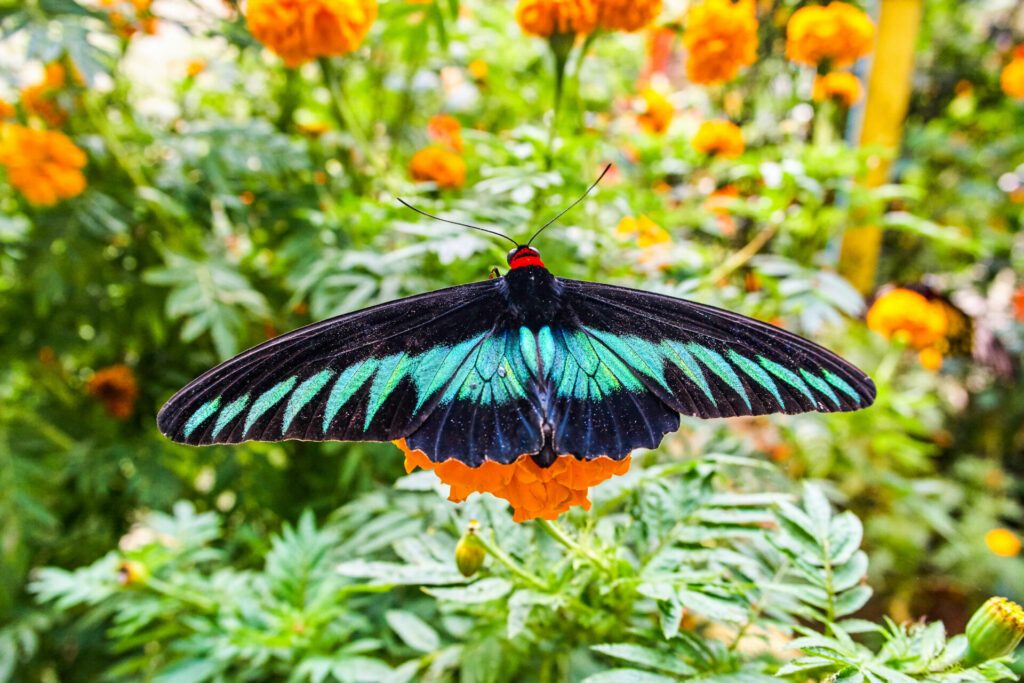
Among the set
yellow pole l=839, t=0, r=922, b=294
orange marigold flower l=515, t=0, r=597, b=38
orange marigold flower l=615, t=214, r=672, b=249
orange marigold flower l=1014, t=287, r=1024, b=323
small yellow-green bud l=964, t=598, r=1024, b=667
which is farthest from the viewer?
orange marigold flower l=1014, t=287, r=1024, b=323

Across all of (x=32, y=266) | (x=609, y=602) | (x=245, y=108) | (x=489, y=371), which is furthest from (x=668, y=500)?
(x=245, y=108)

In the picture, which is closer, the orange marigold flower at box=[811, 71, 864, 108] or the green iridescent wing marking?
the green iridescent wing marking

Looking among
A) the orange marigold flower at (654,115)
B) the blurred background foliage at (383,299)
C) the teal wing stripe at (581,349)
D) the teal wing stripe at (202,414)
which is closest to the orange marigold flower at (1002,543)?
the blurred background foliage at (383,299)

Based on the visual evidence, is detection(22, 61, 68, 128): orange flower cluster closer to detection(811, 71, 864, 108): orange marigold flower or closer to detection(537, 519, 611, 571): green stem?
detection(537, 519, 611, 571): green stem

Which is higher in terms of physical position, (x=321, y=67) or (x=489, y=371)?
(x=321, y=67)

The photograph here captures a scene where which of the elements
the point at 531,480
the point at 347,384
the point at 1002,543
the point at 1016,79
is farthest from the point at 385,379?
the point at 1016,79

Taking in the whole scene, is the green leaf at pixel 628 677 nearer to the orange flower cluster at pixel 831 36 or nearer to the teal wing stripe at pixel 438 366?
the teal wing stripe at pixel 438 366

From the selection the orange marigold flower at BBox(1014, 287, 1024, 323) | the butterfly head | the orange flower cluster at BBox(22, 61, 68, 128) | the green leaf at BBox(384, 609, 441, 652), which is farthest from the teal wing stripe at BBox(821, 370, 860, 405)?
the orange marigold flower at BBox(1014, 287, 1024, 323)

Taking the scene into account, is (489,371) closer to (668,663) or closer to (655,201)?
(668,663)
